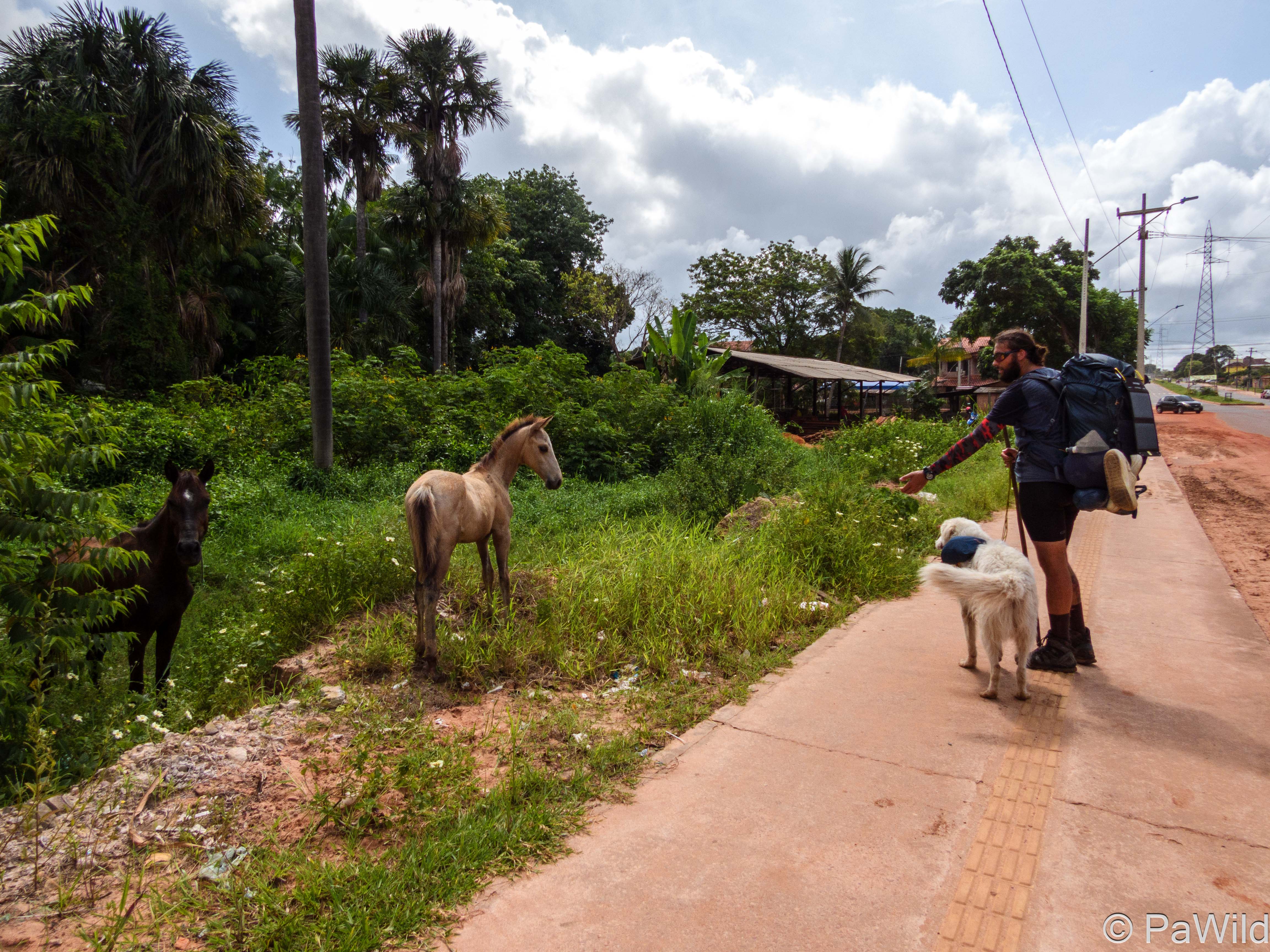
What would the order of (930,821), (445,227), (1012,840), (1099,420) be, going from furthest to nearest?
1. (445,227)
2. (1099,420)
3. (930,821)
4. (1012,840)

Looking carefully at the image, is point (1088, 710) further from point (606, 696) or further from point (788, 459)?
point (788, 459)

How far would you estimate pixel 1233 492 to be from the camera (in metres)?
12.1

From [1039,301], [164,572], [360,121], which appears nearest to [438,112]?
[360,121]

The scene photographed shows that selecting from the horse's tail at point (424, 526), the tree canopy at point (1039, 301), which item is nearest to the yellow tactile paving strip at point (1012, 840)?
the horse's tail at point (424, 526)

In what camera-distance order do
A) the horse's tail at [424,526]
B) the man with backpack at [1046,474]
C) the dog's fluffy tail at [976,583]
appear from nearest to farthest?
the dog's fluffy tail at [976,583] → the man with backpack at [1046,474] → the horse's tail at [424,526]

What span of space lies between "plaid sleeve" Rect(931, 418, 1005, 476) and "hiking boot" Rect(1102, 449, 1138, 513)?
2.09 feet

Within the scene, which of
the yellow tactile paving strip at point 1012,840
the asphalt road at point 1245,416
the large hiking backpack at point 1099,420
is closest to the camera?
the yellow tactile paving strip at point 1012,840

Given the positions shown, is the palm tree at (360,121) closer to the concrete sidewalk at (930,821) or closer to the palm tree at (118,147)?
the palm tree at (118,147)

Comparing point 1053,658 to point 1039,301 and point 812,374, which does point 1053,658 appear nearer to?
point 812,374

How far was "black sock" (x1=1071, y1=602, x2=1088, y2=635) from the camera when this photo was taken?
177 inches

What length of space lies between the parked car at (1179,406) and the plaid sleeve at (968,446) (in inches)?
1577

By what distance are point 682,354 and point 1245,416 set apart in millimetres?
32724

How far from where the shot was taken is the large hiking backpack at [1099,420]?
3898 mm

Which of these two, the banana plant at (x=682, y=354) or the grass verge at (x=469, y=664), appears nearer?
the grass verge at (x=469, y=664)
